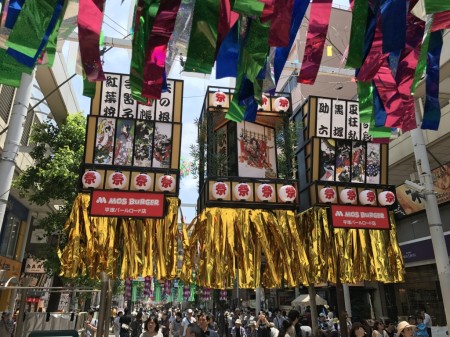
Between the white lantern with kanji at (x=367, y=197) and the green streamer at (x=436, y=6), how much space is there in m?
6.03

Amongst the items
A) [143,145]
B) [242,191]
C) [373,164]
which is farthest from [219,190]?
[373,164]

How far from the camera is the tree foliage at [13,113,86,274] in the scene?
11406 millimetres

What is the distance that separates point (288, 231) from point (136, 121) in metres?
3.84

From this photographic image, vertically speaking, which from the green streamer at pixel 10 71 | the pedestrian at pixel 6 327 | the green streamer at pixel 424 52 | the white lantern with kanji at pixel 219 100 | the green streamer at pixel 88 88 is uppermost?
the white lantern with kanji at pixel 219 100

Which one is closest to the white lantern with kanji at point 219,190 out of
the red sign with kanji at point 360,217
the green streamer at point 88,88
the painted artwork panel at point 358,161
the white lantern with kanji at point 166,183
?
the white lantern with kanji at point 166,183

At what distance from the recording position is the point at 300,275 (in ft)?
25.0

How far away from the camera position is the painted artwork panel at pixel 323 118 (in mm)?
8548

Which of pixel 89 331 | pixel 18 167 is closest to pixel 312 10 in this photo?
pixel 89 331

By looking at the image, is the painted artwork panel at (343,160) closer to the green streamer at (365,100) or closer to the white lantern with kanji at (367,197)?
the white lantern with kanji at (367,197)

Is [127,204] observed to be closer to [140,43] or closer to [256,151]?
[256,151]

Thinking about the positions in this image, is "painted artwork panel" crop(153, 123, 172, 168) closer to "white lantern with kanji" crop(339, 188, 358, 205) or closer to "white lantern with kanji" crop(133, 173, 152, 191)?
"white lantern with kanji" crop(133, 173, 152, 191)

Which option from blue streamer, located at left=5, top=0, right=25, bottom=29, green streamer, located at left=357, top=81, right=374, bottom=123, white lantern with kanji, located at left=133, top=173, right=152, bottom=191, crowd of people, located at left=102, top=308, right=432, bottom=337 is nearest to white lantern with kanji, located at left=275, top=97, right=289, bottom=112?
white lantern with kanji, located at left=133, top=173, right=152, bottom=191

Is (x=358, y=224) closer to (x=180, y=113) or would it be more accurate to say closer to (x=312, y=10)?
(x=180, y=113)

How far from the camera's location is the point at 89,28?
8.80 ft
